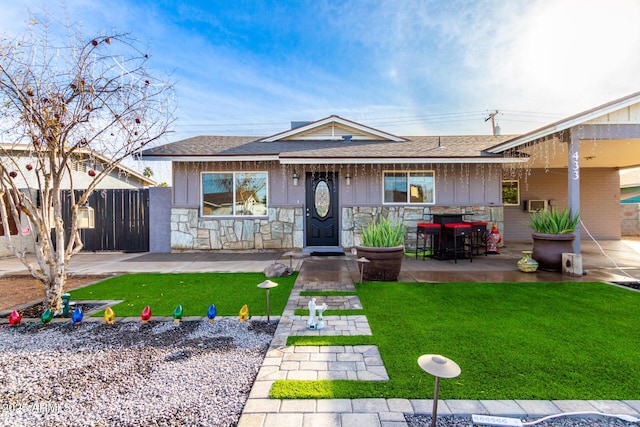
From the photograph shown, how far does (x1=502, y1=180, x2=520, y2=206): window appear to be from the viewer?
11031 mm

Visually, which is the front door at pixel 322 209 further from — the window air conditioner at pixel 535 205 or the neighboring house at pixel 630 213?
the neighboring house at pixel 630 213

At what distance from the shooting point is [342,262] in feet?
22.9

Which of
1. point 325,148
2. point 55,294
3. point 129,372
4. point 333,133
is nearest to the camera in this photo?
point 129,372

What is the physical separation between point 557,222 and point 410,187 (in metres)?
3.69

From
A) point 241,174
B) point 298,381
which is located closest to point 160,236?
point 241,174

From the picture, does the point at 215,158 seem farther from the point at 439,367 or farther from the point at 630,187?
the point at 630,187

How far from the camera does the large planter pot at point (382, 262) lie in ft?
16.2

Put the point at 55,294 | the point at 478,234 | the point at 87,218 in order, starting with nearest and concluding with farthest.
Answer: the point at 55,294 → the point at 478,234 → the point at 87,218

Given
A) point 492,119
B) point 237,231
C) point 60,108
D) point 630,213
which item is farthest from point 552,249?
point 492,119

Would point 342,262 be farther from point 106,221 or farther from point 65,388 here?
point 106,221

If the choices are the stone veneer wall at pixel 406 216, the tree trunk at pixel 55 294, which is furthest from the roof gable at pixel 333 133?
the tree trunk at pixel 55 294

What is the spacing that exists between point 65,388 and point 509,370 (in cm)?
333

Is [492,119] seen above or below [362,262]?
above

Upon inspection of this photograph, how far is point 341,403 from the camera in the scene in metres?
1.85
